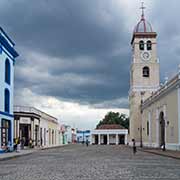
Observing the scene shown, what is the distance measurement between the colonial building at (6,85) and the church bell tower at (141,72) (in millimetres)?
28812

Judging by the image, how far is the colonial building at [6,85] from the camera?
35438mm

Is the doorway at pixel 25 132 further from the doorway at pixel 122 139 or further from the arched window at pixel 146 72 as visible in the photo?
the doorway at pixel 122 139

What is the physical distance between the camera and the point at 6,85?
37.8m

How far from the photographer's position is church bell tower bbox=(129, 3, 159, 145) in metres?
65.6

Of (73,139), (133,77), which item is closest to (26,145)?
(133,77)

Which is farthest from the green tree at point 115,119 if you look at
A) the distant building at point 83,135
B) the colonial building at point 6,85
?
the colonial building at point 6,85

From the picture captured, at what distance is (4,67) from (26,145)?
19174 millimetres

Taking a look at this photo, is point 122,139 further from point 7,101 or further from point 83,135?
point 7,101

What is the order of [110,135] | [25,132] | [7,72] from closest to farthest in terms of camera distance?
1. [7,72]
2. [25,132]
3. [110,135]

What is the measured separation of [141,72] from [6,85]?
32.2 m

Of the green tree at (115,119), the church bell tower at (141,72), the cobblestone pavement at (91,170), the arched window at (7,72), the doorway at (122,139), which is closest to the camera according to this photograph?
the cobblestone pavement at (91,170)

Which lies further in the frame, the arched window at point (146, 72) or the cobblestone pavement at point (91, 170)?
the arched window at point (146, 72)

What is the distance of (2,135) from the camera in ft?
119

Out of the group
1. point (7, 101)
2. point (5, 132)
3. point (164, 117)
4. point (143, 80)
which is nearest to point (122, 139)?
point (143, 80)
